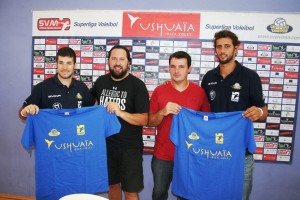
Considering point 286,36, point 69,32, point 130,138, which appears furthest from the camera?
point 69,32

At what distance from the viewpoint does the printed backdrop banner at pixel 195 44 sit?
2705 mm

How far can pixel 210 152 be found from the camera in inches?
76.3

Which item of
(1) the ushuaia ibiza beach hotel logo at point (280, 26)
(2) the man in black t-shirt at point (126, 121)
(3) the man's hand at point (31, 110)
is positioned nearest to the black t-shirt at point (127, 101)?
(2) the man in black t-shirt at point (126, 121)

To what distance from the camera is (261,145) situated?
9.10 feet

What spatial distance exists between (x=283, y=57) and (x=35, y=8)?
3.12 meters

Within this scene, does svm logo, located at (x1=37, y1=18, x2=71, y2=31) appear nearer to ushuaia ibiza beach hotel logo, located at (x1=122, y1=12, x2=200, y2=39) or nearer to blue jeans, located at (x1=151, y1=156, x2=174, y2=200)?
ushuaia ibiza beach hotel logo, located at (x1=122, y1=12, x2=200, y2=39)

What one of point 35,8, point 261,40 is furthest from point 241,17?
point 35,8

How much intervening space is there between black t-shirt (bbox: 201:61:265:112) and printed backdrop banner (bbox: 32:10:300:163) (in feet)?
2.56

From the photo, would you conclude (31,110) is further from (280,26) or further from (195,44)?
(280,26)

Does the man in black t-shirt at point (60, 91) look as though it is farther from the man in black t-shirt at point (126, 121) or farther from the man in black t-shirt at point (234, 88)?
the man in black t-shirt at point (234, 88)

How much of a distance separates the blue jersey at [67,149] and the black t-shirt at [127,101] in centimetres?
16

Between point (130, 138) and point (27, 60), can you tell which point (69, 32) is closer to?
point (27, 60)

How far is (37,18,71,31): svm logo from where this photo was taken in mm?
2936

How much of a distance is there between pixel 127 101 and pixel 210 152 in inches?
33.2
